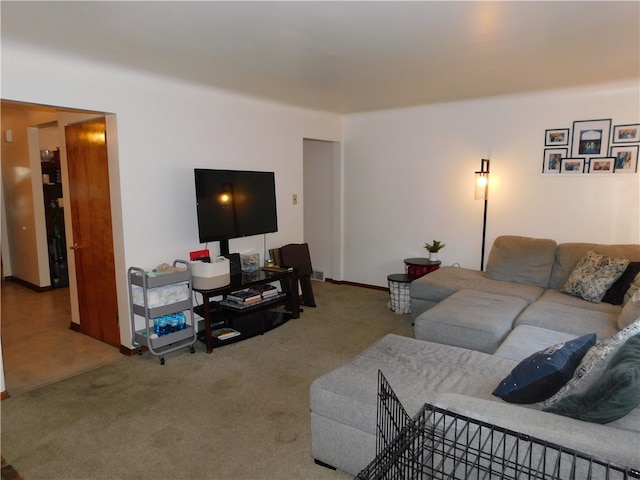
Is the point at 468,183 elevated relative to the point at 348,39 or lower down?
lower down

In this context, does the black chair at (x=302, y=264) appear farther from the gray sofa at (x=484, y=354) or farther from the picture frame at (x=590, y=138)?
the picture frame at (x=590, y=138)

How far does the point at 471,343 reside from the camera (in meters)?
3.05

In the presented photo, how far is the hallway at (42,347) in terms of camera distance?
11.0 feet

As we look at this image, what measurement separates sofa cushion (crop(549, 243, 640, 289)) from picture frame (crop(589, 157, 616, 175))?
73 cm

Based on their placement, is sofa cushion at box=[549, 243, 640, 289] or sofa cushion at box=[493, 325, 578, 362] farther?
sofa cushion at box=[549, 243, 640, 289]

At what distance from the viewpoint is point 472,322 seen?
3.10 metres

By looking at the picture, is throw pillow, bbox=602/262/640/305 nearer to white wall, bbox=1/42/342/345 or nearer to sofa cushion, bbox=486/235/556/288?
sofa cushion, bbox=486/235/556/288

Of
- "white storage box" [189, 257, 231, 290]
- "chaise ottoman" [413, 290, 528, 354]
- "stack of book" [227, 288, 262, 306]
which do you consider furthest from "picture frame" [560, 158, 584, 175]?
"white storage box" [189, 257, 231, 290]

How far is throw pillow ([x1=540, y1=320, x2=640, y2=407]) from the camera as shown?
65.8 inches

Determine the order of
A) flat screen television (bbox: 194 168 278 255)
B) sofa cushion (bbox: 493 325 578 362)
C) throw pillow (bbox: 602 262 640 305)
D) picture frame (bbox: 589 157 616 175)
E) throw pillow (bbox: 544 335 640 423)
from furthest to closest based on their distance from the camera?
picture frame (bbox: 589 157 616 175) < flat screen television (bbox: 194 168 278 255) < throw pillow (bbox: 602 262 640 305) < sofa cushion (bbox: 493 325 578 362) < throw pillow (bbox: 544 335 640 423)

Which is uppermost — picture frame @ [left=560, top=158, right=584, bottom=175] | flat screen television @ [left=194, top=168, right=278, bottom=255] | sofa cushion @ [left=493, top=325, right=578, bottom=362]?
picture frame @ [left=560, top=158, right=584, bottom=175]

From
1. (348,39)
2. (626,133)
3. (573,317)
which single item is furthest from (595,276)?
(348,39)

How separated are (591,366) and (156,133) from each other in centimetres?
348

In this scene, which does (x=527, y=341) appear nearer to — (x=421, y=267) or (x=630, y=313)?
(x=630, y=313)
